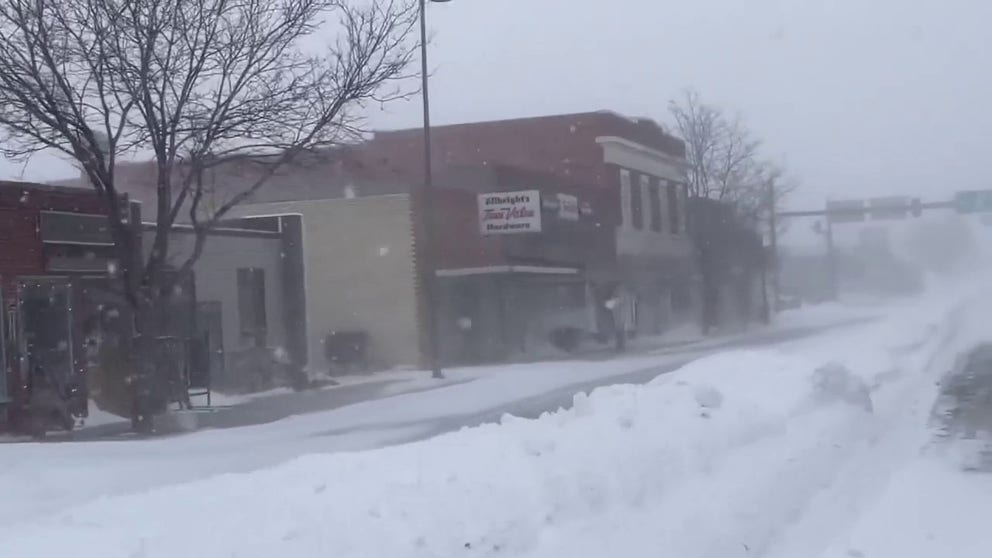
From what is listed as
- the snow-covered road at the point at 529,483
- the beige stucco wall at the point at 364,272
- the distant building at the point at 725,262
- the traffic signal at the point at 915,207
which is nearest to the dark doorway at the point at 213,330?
the beige stucco wall at the point at 364,272

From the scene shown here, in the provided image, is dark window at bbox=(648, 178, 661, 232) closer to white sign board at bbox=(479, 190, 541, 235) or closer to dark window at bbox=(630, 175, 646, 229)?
dark window at bbox=(630, 175, 646, 229)

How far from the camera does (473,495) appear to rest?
8.96 meters

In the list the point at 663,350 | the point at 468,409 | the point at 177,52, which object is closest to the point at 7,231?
the point at 177,52

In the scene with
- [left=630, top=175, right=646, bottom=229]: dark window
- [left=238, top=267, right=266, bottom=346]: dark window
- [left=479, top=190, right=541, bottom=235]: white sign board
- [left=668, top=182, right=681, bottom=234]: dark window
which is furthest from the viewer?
[left=668, top=182, right=681, bottom=234]: dark window

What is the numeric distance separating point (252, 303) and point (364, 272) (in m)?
7.02

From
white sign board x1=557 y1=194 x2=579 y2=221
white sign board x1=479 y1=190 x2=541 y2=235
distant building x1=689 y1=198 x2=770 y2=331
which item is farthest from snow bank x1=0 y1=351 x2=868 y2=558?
distant building x1=689 y1=198 x2=770 y2=331

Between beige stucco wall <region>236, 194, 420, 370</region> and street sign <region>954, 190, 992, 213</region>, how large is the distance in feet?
109

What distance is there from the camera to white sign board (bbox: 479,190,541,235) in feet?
138

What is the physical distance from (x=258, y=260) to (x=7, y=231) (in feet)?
36.5

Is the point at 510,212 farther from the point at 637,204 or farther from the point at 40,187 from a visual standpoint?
the point at 40,187

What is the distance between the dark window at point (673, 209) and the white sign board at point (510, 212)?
22168 millimetres

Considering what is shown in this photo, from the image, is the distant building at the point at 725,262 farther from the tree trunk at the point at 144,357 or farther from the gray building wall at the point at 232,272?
the tree trunk at the point at 144,357

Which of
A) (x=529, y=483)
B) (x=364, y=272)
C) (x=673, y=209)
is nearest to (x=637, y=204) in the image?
(x=673, y=209)

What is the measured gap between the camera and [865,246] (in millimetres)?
134000
